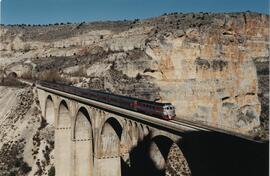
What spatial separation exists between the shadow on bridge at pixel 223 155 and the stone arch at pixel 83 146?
21.7 m

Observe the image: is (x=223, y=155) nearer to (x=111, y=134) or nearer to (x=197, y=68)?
(x=111, y=134)

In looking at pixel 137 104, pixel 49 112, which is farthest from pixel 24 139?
pixel 137 104

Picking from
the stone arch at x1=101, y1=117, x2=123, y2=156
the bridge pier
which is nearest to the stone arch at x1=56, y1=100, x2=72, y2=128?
the bridge pier

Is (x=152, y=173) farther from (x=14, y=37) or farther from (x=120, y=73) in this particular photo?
(x=14, y=37)

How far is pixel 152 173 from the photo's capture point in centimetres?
2695

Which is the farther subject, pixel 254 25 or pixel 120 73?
pixel 254 25

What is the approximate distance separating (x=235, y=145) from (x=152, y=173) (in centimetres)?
1113

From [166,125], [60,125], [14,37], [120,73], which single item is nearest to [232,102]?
[120,73]

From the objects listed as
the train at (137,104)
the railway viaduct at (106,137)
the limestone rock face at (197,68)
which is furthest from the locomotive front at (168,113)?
the limestone rock face at (197,68)

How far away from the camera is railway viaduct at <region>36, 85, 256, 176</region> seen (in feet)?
77.9

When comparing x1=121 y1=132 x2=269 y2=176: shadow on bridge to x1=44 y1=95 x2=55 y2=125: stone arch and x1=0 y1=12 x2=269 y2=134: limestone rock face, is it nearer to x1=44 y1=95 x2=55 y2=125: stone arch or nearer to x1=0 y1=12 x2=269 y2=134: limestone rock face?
x1=0 y1=12 x2=269 y2=134: limestone rock face

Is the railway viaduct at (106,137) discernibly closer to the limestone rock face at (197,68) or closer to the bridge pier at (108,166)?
the bridge pier at (108,166)

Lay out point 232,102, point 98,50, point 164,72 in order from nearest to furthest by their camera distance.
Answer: point 164,72
point 232,102
point 98,50

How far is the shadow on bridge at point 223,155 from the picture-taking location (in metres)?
15.5
